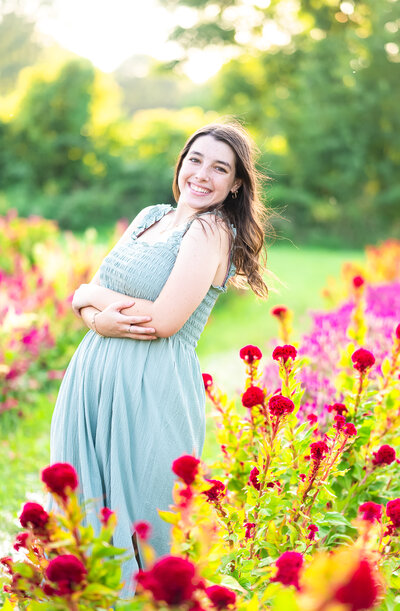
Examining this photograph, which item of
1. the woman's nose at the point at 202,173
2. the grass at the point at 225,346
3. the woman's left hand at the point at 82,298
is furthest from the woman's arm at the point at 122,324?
the grass at the point at 225,346

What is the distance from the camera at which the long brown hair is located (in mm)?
2371

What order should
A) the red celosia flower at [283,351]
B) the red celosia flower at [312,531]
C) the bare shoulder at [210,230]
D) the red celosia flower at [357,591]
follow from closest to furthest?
the red celosia flower at [357,591] < the red celosia flower at [312,531] < the red celosia flower at [283,351] < the bare shoulder at [210,230]

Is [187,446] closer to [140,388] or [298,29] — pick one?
[140,388]

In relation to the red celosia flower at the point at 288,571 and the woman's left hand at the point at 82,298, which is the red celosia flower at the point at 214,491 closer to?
the red celosia flower at the point at 288,571

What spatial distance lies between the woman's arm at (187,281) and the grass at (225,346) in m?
0.47

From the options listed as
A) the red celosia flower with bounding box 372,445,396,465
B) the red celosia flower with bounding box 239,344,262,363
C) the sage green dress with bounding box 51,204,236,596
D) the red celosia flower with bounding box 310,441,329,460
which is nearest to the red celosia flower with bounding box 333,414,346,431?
the red celosia flower with bounding box 310,441,329,460

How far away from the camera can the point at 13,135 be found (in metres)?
24.5

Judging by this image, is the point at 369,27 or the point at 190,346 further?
the point at 369,27

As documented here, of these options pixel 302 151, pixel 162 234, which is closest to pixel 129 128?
pixel 302 151

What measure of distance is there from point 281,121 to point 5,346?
23546mm

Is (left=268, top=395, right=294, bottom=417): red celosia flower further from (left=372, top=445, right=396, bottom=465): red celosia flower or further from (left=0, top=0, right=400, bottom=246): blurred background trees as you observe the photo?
(left=0, top=0, right=400, bottom=246): blurred background trees

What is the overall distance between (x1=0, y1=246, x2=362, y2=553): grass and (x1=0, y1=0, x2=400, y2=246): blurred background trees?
849 cm

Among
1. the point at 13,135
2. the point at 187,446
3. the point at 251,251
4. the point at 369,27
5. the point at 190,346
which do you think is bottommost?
the point at 187,446

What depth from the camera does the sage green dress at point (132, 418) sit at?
2.19 metres
